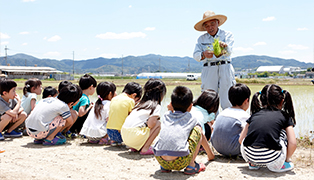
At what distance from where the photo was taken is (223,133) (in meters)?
3.46

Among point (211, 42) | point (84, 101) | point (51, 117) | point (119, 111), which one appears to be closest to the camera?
point (119, 111)

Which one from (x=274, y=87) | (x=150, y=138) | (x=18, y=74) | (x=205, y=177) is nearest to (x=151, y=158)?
(x=150, y=138)

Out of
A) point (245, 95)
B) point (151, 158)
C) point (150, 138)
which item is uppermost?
point (245, 95)

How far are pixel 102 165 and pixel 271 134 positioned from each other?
1.92 m

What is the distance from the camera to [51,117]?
4.16 meters

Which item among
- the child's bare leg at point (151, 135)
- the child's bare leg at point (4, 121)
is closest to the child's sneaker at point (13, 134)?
the child's bare leg at point (4, 121)

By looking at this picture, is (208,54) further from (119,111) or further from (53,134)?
(53,134)

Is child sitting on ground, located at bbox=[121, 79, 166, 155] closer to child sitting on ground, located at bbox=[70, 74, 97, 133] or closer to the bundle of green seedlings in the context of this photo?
child sitting on ground, located at bbox=[70, 74, 97, 133]

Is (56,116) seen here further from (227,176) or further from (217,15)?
(217,15)

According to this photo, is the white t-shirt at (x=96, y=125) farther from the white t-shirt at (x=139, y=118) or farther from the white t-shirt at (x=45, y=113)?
the white t-shirt at (x=139, y=118)

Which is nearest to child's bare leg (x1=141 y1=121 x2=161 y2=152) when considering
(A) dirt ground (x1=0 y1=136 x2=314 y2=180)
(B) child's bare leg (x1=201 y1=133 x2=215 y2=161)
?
(A) dirt ground (x1=0 y1=136 x2=314 y2=180)

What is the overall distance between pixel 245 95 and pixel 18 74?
162 feet

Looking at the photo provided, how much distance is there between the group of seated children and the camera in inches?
112

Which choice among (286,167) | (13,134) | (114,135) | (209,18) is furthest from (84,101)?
(286,167)
